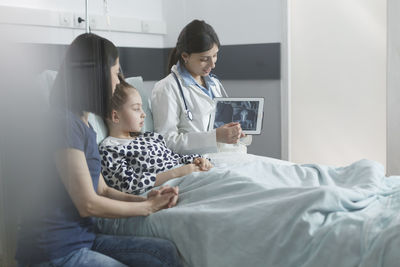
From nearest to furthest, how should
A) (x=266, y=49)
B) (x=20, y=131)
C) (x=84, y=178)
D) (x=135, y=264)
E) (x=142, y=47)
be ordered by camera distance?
1. (x=20, y=131)
2. (x=84, y=178)
3. (x=135, y=264)
4. (x=142, y=47)
5. (x=266, y=49)

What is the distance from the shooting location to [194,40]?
64.6 inches

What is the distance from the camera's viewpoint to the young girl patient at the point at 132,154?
1399 mm

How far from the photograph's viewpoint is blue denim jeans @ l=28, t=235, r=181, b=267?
120cm


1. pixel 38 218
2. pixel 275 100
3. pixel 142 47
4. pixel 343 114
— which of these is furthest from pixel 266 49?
pixel 38 218

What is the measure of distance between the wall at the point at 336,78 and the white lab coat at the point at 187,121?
273 millimetres

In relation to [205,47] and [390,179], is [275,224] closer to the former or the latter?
[390,179]

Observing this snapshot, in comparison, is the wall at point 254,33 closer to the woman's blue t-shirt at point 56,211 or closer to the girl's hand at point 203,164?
the girl's hand at point 203,164

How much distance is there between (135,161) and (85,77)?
0.50 meters

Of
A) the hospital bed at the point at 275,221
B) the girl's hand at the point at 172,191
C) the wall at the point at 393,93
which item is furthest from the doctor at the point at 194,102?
the wall at the point at 393,93

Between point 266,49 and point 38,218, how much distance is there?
0.99 meters

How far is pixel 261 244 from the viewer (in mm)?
1197

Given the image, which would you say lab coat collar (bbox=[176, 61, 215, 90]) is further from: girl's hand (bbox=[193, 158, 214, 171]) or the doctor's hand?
girl's hand (bbox=[193, 158, 214, 171])

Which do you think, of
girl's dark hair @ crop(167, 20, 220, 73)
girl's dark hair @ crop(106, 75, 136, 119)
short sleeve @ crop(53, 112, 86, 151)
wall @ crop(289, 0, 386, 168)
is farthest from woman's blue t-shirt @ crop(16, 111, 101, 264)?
wall @ crop(289, 0, 386, 168)

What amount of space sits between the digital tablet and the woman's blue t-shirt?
1.99ft
